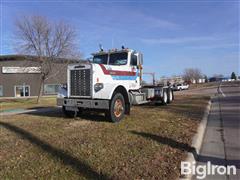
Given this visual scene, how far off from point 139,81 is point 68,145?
667cm

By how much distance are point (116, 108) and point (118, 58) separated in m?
2.71

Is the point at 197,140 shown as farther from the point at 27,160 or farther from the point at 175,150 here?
the point at 27,160

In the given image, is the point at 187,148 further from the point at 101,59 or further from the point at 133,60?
the point at 101,59

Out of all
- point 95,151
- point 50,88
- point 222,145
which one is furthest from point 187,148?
point 50,88

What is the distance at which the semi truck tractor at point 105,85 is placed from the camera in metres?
8.85

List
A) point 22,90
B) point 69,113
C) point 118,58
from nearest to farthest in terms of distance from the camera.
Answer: point 69,113 < point 118,58 < point 22,90

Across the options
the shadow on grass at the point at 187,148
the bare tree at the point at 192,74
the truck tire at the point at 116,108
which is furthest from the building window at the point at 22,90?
the bare tree at the point at 192,74

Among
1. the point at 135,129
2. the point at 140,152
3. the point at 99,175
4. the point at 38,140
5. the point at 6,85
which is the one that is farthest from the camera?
the point at 6,85

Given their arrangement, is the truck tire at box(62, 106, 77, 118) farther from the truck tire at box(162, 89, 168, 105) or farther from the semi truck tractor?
the truck tire at box(162, 89, 168, 105)

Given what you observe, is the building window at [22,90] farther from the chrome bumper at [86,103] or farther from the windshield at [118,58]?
the chrome bumper at [86,103]

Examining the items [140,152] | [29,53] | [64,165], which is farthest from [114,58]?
[29,53]

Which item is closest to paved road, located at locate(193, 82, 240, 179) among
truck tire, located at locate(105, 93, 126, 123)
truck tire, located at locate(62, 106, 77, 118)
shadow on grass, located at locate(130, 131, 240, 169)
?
shadow on grass, located at locate(130, 131, 240, 169)

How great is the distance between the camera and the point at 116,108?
360 inches

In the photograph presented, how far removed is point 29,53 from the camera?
22125 millimetres
